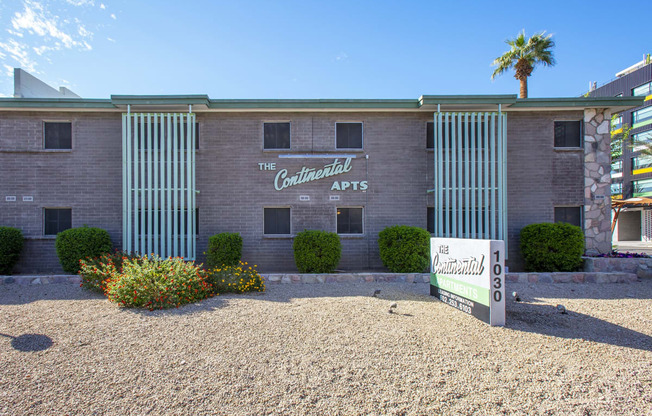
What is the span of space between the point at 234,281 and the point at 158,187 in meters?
4.72

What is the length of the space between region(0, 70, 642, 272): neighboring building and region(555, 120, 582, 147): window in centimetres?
3

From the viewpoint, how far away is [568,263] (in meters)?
9.80

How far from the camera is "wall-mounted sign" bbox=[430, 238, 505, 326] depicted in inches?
220

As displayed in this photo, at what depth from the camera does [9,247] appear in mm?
9672

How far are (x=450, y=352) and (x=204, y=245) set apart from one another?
835 cm

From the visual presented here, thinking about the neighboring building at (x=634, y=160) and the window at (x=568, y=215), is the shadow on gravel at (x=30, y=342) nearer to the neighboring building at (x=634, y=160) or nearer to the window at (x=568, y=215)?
the window at (x=568, y=215)

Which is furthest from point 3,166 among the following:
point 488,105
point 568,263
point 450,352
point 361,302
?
point 568,263

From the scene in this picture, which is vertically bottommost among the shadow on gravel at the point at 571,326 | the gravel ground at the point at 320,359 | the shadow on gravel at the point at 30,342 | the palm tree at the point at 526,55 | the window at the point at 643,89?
the shadow on gravel at the point at 571,326

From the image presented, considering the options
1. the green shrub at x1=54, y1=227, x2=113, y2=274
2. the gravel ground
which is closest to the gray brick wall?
the green shrub at x1=54, y1=227, x2=113, y2=274

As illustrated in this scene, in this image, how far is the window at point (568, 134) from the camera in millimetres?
11219

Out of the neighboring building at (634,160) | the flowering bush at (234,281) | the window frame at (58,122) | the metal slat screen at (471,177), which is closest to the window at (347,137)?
the metal slat screen at (471,177)

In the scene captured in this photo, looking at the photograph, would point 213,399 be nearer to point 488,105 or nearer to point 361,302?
point 361,302

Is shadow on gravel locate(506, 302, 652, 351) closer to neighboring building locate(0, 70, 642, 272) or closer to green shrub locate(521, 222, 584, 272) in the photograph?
green shrub locate(521, 222, 584, 272)

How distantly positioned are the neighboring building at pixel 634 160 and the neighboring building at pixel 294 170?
88.1 ft
